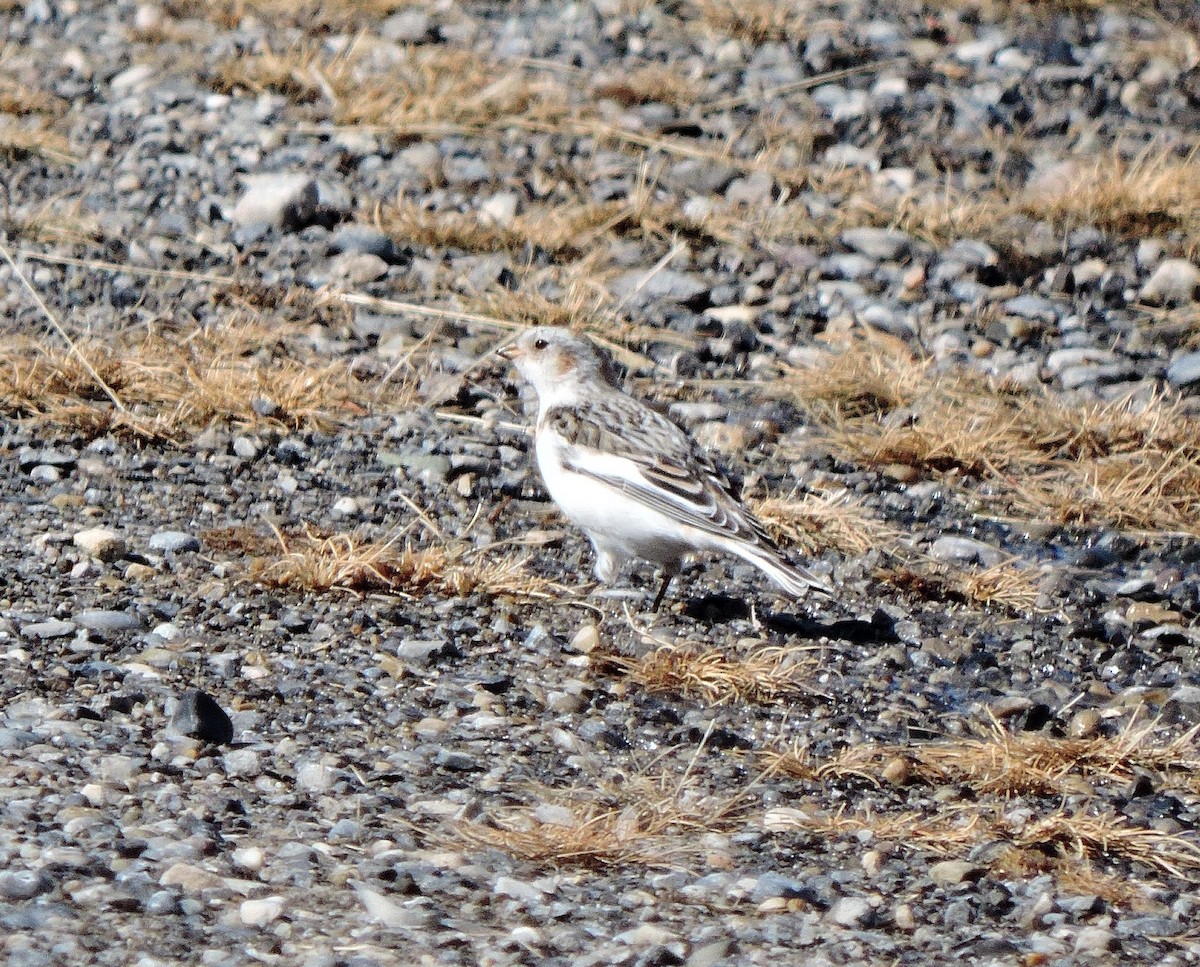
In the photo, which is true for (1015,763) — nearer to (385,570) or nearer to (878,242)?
(385,570)

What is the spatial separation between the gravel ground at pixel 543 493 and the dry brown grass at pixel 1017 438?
0.12 feet

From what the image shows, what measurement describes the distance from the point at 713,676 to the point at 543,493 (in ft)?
4.44

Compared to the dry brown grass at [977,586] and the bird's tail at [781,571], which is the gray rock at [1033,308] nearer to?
the dry brown grass at [977,586]

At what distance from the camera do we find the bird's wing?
4.50 metres

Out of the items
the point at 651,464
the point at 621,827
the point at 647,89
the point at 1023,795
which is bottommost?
the point at 1023,795

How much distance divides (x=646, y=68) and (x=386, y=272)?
7.81ft

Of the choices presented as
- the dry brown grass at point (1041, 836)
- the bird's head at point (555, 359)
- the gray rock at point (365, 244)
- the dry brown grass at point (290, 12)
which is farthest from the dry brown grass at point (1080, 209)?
the dry brown grass at point (1041, 836)

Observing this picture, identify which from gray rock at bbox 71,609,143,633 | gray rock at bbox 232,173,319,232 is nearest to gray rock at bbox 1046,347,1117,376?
gray rock at bbox 232,173,319,232

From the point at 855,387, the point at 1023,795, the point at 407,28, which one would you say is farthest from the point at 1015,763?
the point at 407,28

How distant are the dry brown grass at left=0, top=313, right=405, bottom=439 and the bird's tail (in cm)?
158

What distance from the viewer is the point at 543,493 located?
5.34 metres

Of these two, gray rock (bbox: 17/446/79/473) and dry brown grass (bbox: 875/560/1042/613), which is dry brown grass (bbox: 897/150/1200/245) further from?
gray rock (bbox: 17/446/79/473)

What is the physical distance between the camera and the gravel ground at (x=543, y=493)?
3.22 meters

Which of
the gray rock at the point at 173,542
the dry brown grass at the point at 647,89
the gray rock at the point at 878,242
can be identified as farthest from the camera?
the dry brown grass at the point at 647,89
